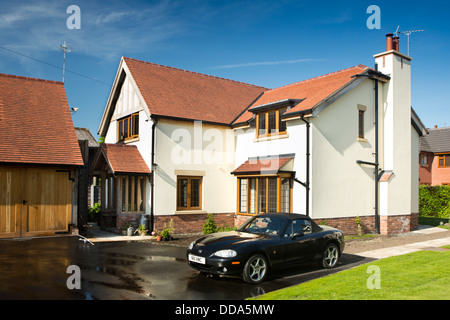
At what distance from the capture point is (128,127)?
770 inches

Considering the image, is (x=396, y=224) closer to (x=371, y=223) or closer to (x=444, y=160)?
(x=371, y=223)

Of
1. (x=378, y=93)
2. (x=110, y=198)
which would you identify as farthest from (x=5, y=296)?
(x=378, y=93)

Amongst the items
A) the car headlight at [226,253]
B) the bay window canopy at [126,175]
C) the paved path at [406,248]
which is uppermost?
the bay window canopy at [126,175]

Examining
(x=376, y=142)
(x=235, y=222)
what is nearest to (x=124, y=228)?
(x=235, y=222)

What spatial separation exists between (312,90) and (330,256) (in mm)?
10230

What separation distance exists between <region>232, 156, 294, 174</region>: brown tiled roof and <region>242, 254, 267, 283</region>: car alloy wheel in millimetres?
7569

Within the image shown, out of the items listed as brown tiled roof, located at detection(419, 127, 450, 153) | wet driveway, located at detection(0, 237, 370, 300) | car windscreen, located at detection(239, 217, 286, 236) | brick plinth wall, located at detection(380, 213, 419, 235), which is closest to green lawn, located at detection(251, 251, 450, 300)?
wet driveway, located at detection(0, 237, 370, 300)

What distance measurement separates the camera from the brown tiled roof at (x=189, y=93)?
18.0 m

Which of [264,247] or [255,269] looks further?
[264,247]

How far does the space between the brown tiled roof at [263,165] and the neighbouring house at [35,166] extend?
7.34 metres

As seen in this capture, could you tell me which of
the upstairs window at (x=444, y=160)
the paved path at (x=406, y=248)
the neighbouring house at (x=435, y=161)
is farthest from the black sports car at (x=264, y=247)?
the upstairs window at (x=444, y=160)

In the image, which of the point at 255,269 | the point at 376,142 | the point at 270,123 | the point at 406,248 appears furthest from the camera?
the point at 376,142

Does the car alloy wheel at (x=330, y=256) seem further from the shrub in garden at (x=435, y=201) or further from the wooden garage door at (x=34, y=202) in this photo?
the shrub in garden at (x=435, y=201)
